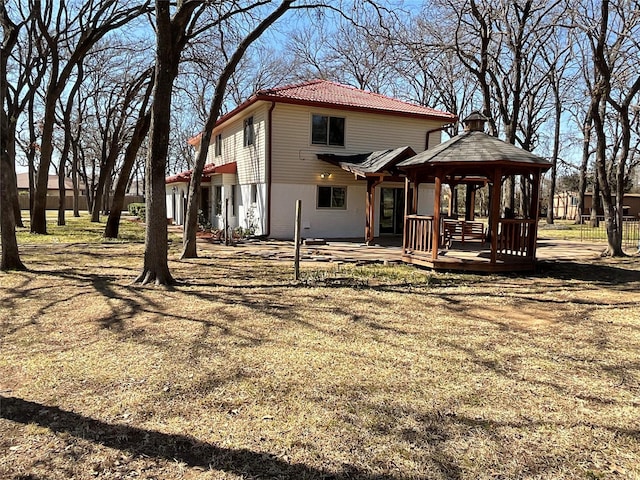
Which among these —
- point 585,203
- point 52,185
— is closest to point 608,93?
point 585,203

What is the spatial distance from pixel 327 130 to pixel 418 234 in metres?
7.42

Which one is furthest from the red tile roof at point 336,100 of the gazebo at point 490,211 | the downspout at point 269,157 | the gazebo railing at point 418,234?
the gazebo railing at point 418,234

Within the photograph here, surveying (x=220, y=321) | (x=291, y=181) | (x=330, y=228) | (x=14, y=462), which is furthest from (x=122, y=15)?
(x=14, y=462)

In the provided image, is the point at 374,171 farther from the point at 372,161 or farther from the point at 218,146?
the point at 218,146

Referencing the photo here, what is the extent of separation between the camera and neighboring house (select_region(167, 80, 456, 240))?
52.0 feet

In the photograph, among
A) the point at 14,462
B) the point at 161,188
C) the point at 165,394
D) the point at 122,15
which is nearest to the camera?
the point at 14,462

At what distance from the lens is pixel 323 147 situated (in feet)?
54.3

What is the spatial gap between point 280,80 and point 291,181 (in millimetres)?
17916

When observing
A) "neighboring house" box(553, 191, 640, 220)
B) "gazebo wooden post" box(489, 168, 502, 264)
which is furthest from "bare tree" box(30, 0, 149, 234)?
"neighboring house" box(553, 191, 640, 220)

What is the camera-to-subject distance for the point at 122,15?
14.5 metres

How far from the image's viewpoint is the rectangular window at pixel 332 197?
16828mm

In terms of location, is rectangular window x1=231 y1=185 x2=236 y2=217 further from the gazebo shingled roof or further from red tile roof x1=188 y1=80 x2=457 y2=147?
the gazebo shingled roof

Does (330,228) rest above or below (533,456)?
above

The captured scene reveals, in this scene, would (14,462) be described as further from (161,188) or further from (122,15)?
(122,15)
